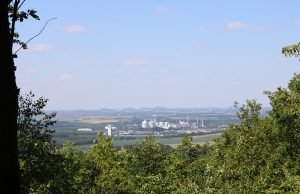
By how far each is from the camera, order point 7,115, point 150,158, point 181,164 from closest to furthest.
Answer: point 7,115 < point 181,164 < point 150,158

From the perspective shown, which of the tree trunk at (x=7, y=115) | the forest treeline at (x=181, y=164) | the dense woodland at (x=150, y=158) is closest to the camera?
the tree trunk at (x=7, y=115)

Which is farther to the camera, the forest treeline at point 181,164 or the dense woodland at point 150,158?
the forest treeline at point 181,164

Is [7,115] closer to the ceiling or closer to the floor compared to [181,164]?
closer to the ceiling

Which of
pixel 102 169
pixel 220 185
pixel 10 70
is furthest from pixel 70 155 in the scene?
pixel 10 70

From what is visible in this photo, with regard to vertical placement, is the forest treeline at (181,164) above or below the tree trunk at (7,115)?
below

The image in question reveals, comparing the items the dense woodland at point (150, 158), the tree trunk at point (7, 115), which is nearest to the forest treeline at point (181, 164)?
the dense woodland at point (150, 158)

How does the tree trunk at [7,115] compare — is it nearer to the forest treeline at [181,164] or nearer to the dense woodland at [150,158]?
the dense woodland at [150,158]

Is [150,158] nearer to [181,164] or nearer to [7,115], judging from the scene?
[181,164]

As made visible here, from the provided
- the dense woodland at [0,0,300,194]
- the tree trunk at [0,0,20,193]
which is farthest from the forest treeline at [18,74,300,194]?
the tree trunk at [0,0,20,193]

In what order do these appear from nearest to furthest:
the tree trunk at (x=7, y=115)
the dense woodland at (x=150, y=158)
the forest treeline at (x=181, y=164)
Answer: the tree trunk at (x=7, y=115) < the dense woodland at (x=150, y=158) < the forest treeline at (x=181, y=164)

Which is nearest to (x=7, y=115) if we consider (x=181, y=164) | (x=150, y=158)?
(x=181, y=164)
